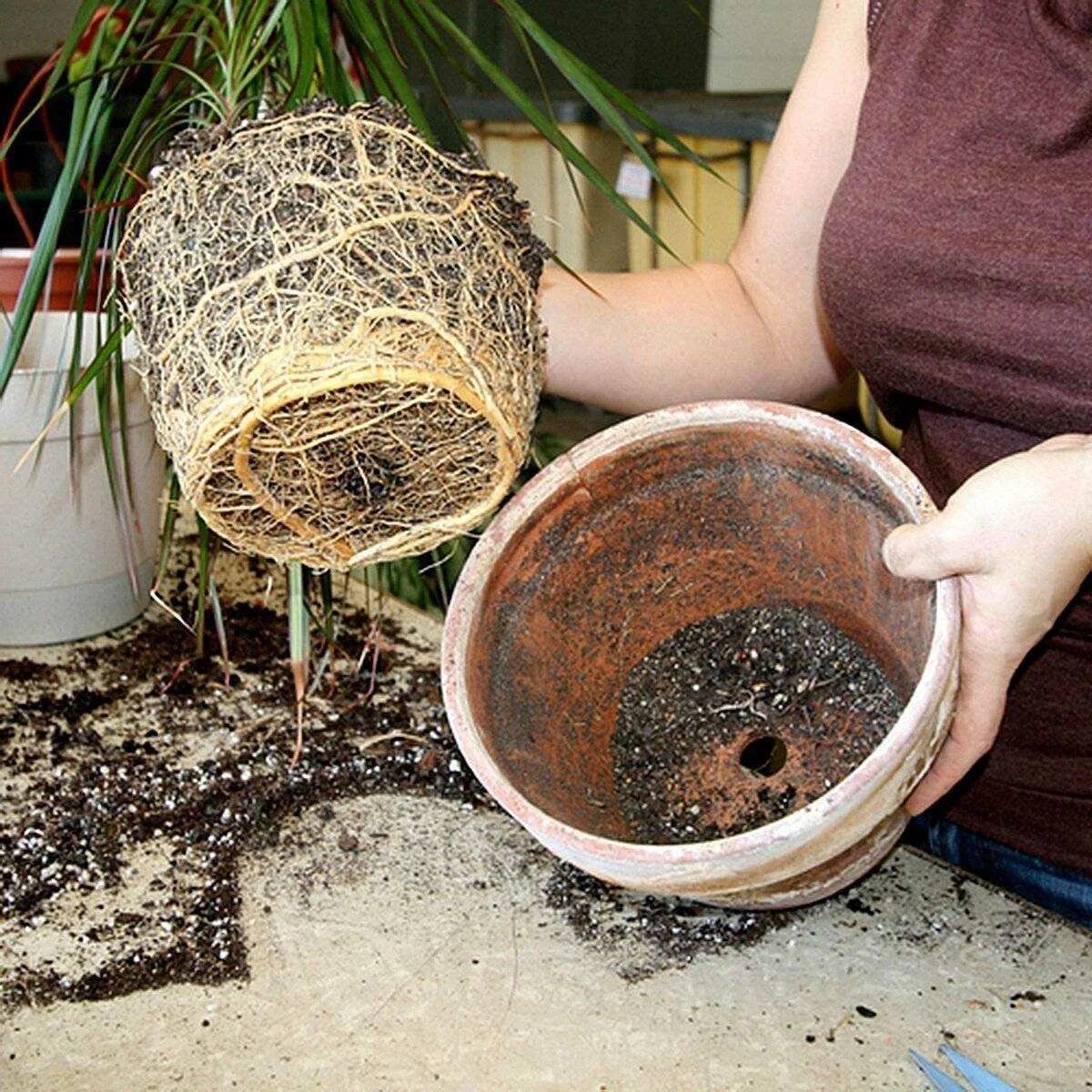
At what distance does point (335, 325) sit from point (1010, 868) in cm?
61

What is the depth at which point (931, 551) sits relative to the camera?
68cm

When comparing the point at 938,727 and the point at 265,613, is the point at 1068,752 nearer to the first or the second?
the point at 938,727

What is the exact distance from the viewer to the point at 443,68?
427 cm

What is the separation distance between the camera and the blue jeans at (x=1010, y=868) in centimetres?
92

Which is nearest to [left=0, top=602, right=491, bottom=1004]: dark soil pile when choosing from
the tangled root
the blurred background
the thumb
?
the tangled root

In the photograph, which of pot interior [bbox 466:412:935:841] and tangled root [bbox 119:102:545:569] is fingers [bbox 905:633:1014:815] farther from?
tangled root [bbox 119:102:545:569]

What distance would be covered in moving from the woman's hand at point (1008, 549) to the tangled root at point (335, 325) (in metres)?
0.21

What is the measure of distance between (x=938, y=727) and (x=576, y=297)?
42 cm

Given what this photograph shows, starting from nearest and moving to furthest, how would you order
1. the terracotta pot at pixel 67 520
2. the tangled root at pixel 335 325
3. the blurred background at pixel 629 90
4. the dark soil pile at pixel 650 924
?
the tangled root at pixel 335 325
the dark soil pile at pixel 650 924
the terracotta pot at pixel 67 520
the blurred background at pixel 629 90

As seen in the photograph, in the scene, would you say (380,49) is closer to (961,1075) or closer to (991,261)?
(991,261)

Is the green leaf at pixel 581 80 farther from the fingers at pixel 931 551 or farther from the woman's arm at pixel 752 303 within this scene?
the fingers at pixel 931 551

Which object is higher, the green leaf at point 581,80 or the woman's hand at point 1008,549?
the green leaf at point 581,80

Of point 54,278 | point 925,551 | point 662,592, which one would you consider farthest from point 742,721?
point 54,278

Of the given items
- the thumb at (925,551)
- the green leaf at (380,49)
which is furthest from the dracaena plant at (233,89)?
the thumb at (925,551)
